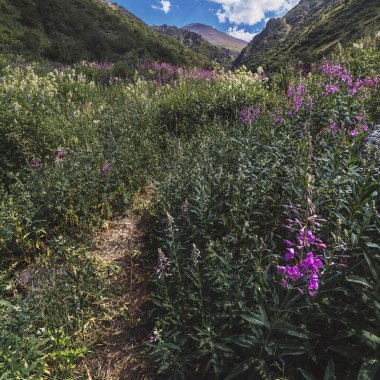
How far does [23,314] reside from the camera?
2.51 meters

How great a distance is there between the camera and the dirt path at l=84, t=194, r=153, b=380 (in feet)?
8.89

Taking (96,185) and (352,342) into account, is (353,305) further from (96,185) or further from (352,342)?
(96,185)

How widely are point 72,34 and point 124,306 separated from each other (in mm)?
35475

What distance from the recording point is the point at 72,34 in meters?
31.4

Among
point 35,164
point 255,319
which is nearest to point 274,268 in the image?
point 255,319

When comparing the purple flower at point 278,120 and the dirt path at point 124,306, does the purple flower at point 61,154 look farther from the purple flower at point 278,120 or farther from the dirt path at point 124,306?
the purple flower at point 278,120

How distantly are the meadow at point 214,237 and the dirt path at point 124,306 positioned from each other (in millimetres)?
109

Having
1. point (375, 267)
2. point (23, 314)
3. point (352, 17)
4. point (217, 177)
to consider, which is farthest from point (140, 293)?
point (352, 17)

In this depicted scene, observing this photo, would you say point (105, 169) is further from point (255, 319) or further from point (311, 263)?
point (311, 263)

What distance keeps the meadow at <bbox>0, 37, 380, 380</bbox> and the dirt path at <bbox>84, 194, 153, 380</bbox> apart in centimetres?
11

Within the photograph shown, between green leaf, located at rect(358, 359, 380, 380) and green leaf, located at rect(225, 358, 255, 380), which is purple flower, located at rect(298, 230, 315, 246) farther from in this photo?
green leaf, located at rect(225, 358, 255, 380)

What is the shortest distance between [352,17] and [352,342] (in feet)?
301

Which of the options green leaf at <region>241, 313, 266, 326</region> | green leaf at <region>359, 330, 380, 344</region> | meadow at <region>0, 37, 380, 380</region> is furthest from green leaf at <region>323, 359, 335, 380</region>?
green leaf at <region>241, 313, 266, 326</region>

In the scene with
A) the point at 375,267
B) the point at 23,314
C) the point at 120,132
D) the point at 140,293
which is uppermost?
the point at 120,132
